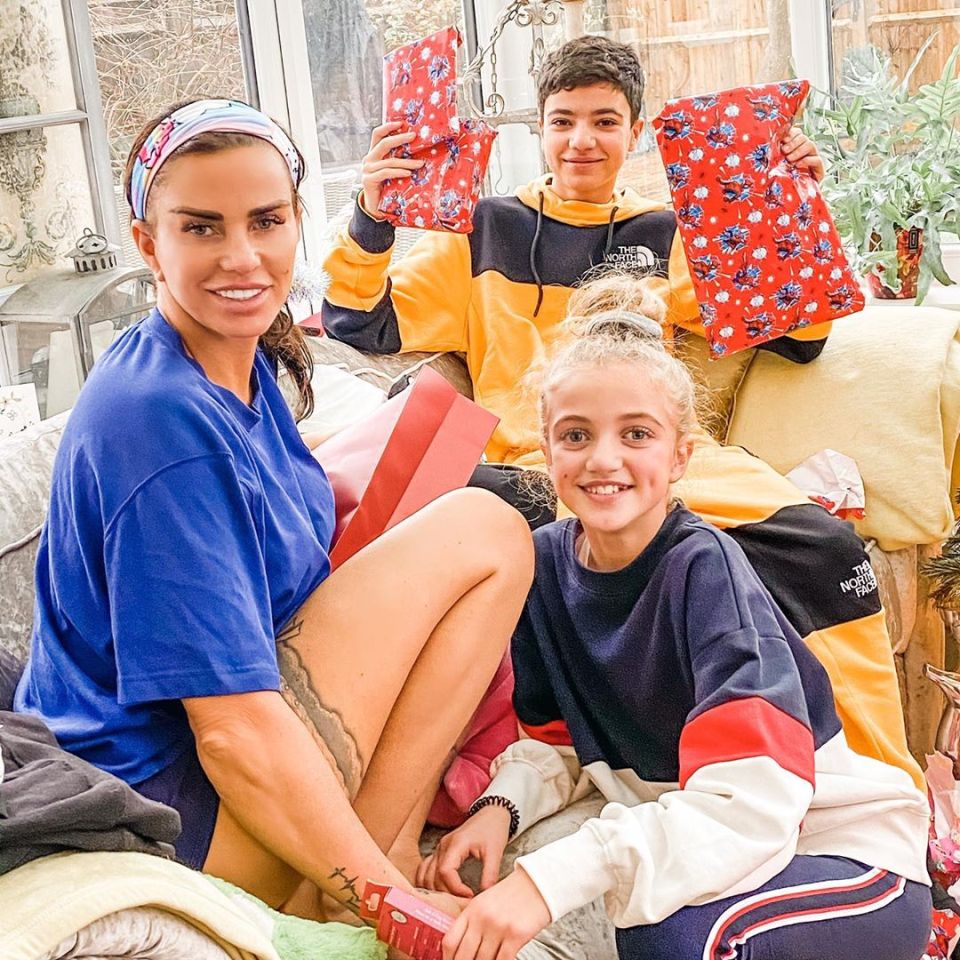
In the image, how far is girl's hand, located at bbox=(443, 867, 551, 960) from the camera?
1.26 metres

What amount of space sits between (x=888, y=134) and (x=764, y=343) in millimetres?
878

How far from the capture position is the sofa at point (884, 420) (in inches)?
92.7

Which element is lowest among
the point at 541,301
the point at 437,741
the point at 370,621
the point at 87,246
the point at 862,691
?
the point at 862,691

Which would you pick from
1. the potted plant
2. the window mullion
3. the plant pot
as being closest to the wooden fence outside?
the potted plant

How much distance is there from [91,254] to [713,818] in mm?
1528

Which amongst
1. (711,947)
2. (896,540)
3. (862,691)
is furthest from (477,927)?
(896,540)

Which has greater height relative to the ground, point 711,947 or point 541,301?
point 541,301

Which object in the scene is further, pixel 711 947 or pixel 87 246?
pixel 87 246

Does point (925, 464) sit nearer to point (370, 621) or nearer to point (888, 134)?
point (888, 134)

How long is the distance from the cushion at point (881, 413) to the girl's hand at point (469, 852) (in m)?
1.08

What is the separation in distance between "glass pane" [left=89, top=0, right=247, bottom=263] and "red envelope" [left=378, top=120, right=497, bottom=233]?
22.4 inches

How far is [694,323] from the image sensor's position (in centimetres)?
251

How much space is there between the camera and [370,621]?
145 centimetres

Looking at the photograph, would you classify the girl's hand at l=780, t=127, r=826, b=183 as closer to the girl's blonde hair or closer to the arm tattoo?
the girl's blonde hair
